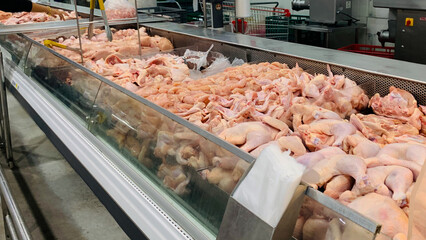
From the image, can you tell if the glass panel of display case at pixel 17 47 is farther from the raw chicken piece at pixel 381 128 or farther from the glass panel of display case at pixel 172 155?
the raw chicken piece at pixel 381 128

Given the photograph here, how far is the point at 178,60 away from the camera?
141 inches

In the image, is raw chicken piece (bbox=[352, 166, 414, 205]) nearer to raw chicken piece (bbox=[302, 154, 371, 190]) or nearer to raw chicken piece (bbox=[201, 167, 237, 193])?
raw chicken piece (bbox=[302, 154, 371, 190])

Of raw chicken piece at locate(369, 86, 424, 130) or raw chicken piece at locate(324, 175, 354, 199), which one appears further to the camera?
raw chicken piece at locate(369, 86, 424, 130)

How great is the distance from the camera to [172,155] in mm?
1825

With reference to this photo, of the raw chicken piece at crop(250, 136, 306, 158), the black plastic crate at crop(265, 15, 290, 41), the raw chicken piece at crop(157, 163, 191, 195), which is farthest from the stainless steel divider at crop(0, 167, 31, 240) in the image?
the black plastic crate at crop(265, 15, 290, 41)

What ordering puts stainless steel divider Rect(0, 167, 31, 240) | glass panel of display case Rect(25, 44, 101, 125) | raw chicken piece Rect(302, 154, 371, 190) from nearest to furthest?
raw chicken piece Rect(302, 154, 371, 190) < stainless steel divider Rect(0, 167, 31, 240) < glass panel of display case Rect(25, 44, 101, 125)

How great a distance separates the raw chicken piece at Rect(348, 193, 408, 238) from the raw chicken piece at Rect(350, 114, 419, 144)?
69 centimetres

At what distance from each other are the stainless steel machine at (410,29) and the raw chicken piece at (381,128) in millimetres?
2847

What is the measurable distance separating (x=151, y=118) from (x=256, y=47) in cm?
152

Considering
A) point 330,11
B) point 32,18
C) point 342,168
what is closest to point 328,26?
point 330,11

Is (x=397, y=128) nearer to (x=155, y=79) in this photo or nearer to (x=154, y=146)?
(x=154, y=146)

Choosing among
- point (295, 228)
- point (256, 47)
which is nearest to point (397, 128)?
point (295, 228)

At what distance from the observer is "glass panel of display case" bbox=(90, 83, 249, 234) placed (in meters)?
1.50

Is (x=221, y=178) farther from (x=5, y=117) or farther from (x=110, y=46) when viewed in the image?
(x=5, y=117)
